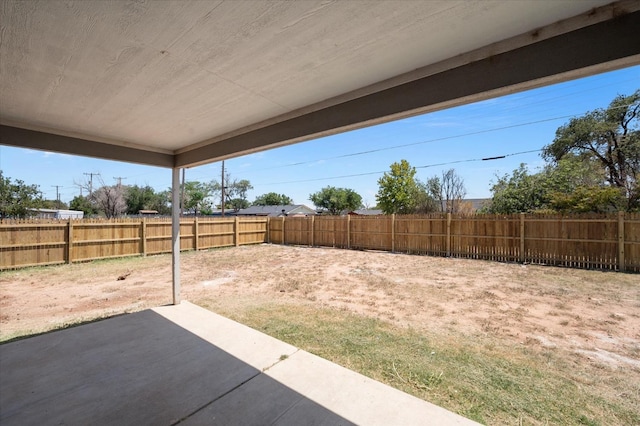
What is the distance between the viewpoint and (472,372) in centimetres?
273

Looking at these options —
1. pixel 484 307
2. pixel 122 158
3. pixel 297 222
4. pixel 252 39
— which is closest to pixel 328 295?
pixel 484 307

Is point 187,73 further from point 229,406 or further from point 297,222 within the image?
point 297,222

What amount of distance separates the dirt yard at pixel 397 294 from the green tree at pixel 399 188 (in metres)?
14.3

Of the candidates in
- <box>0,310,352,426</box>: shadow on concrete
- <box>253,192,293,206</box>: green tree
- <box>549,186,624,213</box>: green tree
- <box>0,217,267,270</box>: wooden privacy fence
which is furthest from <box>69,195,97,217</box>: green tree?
<box>549,186,624,213</box>: green tree

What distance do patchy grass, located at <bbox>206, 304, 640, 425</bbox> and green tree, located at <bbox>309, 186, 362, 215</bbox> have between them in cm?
3696

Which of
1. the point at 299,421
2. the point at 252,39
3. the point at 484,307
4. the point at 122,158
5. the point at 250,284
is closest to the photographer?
the point at 252,39

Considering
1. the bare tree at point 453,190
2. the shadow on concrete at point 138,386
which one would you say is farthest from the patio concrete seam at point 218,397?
the bare tree at point 453,190

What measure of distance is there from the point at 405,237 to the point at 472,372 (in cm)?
895

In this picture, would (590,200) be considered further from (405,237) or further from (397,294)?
(397,294)

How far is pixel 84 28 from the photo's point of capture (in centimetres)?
153

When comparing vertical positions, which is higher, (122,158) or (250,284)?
(122,158)

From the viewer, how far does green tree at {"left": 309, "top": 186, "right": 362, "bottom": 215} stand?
136 feet

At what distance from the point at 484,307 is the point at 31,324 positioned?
270 inches

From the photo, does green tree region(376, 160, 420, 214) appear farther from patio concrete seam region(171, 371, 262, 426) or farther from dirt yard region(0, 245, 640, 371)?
patio concrete seam region(171, 371, 262, 426)
